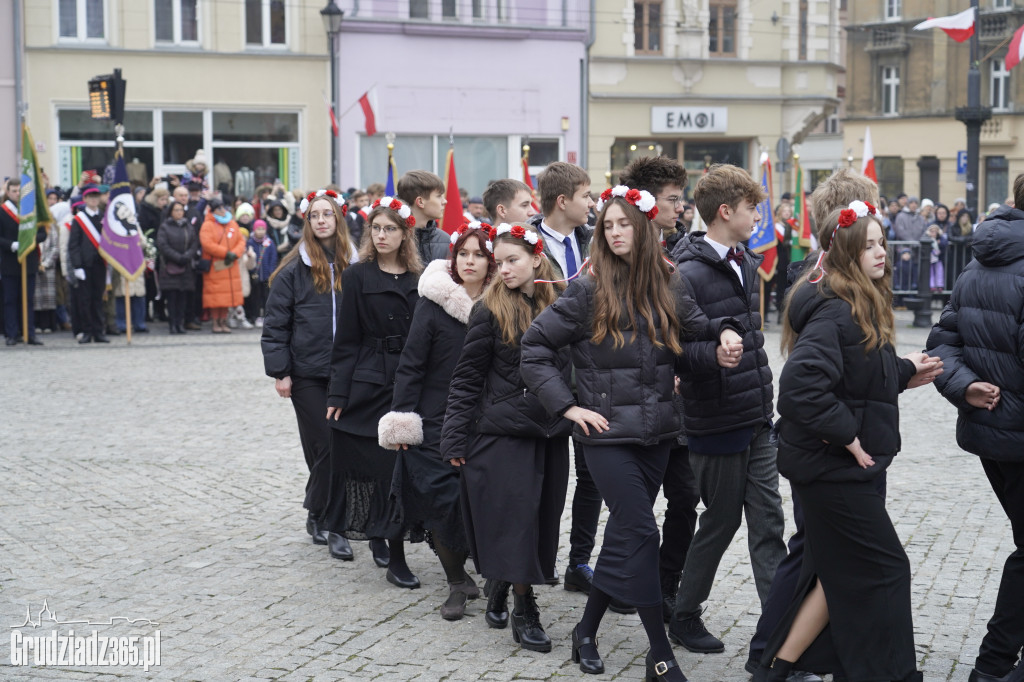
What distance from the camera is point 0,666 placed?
5.41 metres

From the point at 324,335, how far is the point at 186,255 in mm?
11385

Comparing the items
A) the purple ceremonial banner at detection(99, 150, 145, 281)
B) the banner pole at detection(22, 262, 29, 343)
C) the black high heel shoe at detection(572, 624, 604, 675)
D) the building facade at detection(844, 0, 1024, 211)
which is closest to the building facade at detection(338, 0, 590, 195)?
the purple ceremonial banner at detection(99, 150, 145, 281)

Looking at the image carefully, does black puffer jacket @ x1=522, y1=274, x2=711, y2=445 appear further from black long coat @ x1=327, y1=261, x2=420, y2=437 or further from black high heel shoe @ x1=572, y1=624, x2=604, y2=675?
black long coat @ x1=327, y1=261, x2=420, y2=437

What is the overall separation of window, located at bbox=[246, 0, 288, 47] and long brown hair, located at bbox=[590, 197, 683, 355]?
25.6 m

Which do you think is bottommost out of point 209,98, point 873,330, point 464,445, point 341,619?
point 341,619

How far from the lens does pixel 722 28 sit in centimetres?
3531

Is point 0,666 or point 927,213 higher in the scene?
point 927,213

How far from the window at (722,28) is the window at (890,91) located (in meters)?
18.6

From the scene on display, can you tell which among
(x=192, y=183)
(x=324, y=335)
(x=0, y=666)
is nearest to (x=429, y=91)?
(x=192, y=183)

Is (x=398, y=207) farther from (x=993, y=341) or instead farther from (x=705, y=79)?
(x=705, y=79)

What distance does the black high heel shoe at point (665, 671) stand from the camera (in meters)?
5.09

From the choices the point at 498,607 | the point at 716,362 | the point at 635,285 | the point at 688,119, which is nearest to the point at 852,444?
the point at 716,362

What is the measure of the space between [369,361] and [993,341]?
3182 millimetres

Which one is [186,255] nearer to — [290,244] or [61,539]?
[290,244]
